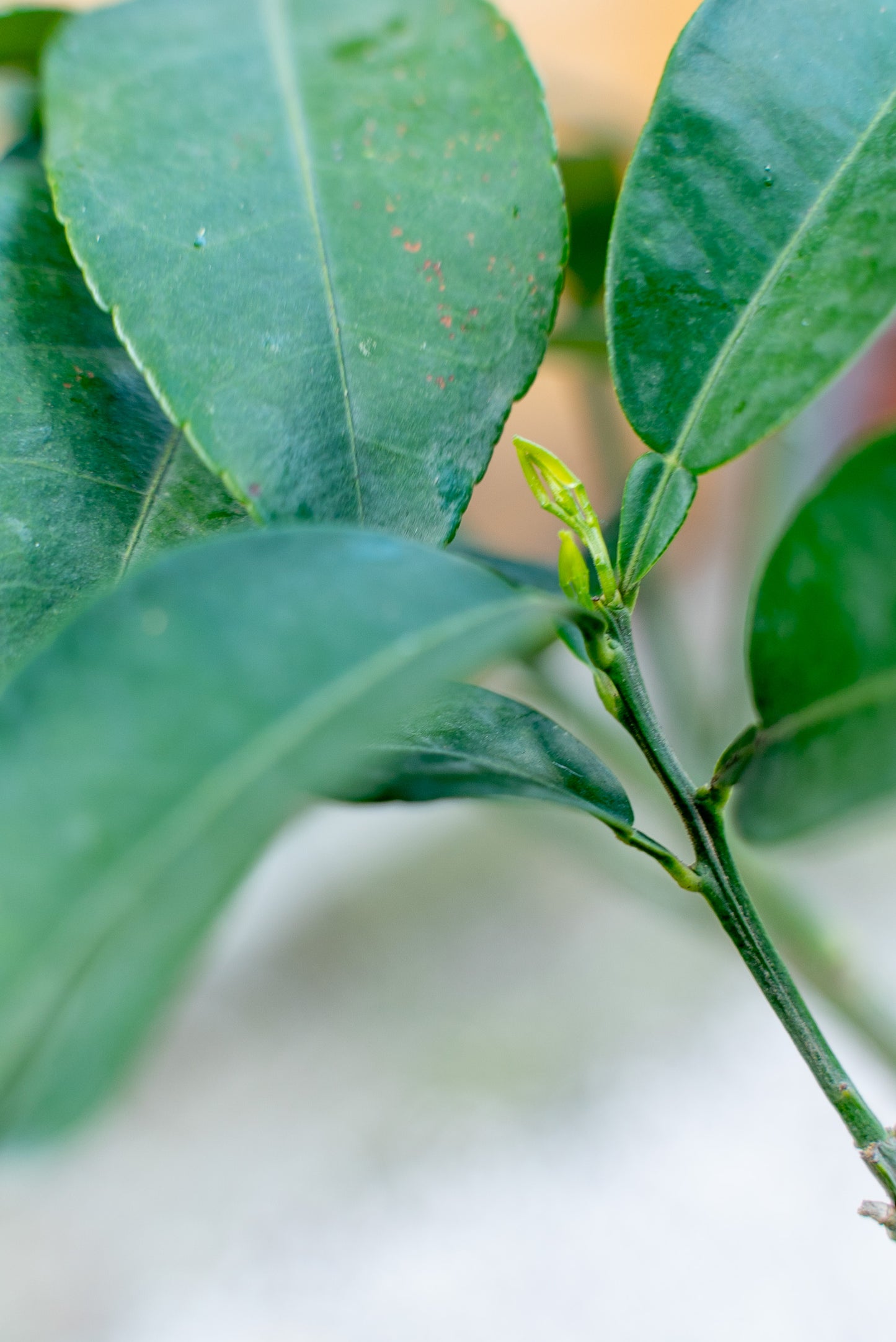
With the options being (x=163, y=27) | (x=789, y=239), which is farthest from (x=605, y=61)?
(x=789, y=239)

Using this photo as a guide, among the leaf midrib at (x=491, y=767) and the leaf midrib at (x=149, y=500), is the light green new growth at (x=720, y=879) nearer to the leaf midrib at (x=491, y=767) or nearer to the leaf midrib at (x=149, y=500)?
the leaf midrib at (x=491, y=767)

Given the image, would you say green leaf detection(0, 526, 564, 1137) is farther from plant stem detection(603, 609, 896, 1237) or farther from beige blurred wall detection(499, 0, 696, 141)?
beige blurred wall detection(499, 0, 696, 141)

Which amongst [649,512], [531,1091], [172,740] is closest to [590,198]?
→ [649,512]

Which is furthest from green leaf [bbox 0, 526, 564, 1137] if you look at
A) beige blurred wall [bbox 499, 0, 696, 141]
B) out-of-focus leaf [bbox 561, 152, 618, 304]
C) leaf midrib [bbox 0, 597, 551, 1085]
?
beige blurred wall [bbox 499, 0, 696, 141]

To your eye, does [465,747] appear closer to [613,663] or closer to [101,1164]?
[613,663]

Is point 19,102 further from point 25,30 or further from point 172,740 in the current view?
point 172,740

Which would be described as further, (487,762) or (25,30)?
(25,30)
